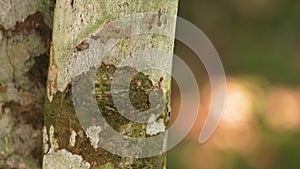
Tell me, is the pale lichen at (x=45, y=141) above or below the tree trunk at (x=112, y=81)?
below

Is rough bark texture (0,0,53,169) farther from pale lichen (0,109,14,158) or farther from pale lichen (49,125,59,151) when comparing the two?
pale lichen (49,125,59,151)

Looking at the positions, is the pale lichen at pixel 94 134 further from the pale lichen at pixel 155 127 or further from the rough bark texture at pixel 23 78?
the rough bark texture at pixel 23 78

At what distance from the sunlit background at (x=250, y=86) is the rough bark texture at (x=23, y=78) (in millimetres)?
1877

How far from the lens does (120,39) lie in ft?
2.16

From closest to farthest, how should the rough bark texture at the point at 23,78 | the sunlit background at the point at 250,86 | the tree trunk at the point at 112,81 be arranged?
the tree trunk at the point at 112,81, the rough bark texture at the point at 23,78, the sunlit background at the point at 250,86

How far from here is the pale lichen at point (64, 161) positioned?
0.69m

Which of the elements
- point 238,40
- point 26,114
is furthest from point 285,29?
point 26,114

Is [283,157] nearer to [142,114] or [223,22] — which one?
[223,22]

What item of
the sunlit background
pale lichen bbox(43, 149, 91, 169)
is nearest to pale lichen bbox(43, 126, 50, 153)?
pale lichen bbox(43, 149, 91, 169)

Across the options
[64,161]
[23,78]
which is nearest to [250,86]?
[23,78]

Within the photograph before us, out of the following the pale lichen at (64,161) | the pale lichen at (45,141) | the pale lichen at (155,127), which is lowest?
the pale lichen at (64,161)

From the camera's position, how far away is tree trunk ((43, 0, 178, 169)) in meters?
0.66

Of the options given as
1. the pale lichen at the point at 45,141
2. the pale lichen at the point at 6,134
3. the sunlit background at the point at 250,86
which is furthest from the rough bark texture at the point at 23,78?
the sunlit background at the point at 250,86

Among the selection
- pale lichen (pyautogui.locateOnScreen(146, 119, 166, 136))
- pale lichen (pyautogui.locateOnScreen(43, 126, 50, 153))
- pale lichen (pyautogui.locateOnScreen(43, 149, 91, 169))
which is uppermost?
pale lichen (pyautogui.locateOnScreen(146, 119, 166, 136))
